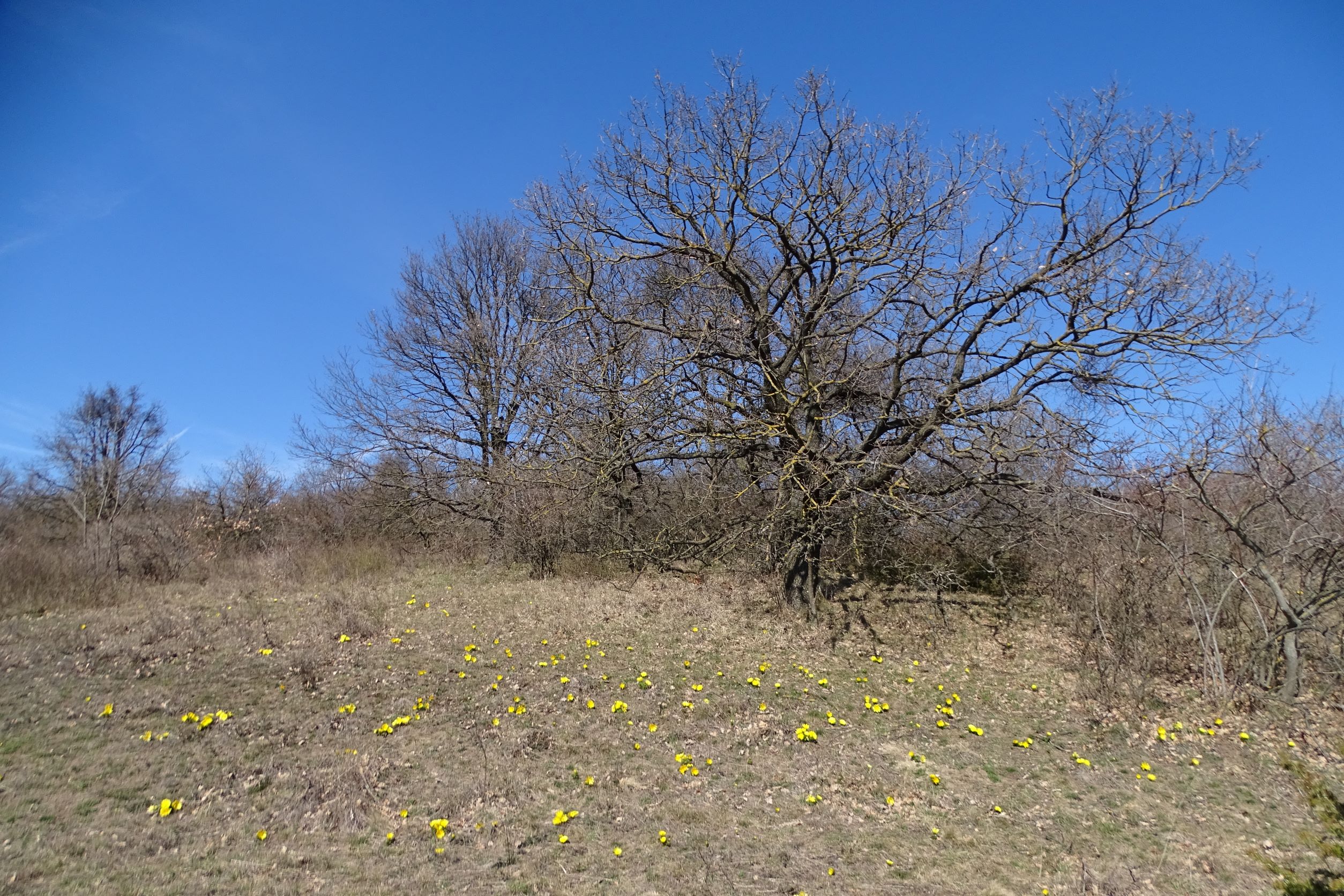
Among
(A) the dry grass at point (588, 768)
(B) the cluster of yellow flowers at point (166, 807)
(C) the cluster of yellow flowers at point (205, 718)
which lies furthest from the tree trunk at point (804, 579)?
(B) the cluster of yellow flowers at point (166, 807)

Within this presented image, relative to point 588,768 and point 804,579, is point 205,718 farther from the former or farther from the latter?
point 804,579

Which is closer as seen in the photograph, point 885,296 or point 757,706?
point 757,706

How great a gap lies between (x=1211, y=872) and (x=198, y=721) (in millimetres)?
7370

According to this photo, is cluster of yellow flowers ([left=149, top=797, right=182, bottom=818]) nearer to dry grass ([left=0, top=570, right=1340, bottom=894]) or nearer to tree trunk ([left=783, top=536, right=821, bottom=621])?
dry grass ([left=0, top=570, right=1340, bottom=894])

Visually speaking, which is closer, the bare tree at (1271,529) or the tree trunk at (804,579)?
the bare tree at (1271,529)

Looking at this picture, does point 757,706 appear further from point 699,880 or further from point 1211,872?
point 1211,872

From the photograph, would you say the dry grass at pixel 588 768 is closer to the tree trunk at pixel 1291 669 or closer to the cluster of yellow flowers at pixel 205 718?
the cluster of yellow flowers at pixel 205 718

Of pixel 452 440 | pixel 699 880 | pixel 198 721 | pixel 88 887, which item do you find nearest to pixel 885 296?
pixel 699 880

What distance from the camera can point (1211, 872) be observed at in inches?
174

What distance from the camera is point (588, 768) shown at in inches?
225

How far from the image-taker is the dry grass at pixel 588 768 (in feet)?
14.1

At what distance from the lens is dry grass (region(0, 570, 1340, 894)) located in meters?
4.29

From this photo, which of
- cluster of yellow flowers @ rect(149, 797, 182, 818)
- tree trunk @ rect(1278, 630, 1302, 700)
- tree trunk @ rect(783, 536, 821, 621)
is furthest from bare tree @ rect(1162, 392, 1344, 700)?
cluster of yellow flowers @ rect(149, 797, 182, 818)

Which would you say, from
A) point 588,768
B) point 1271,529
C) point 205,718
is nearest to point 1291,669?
point 1271,529
